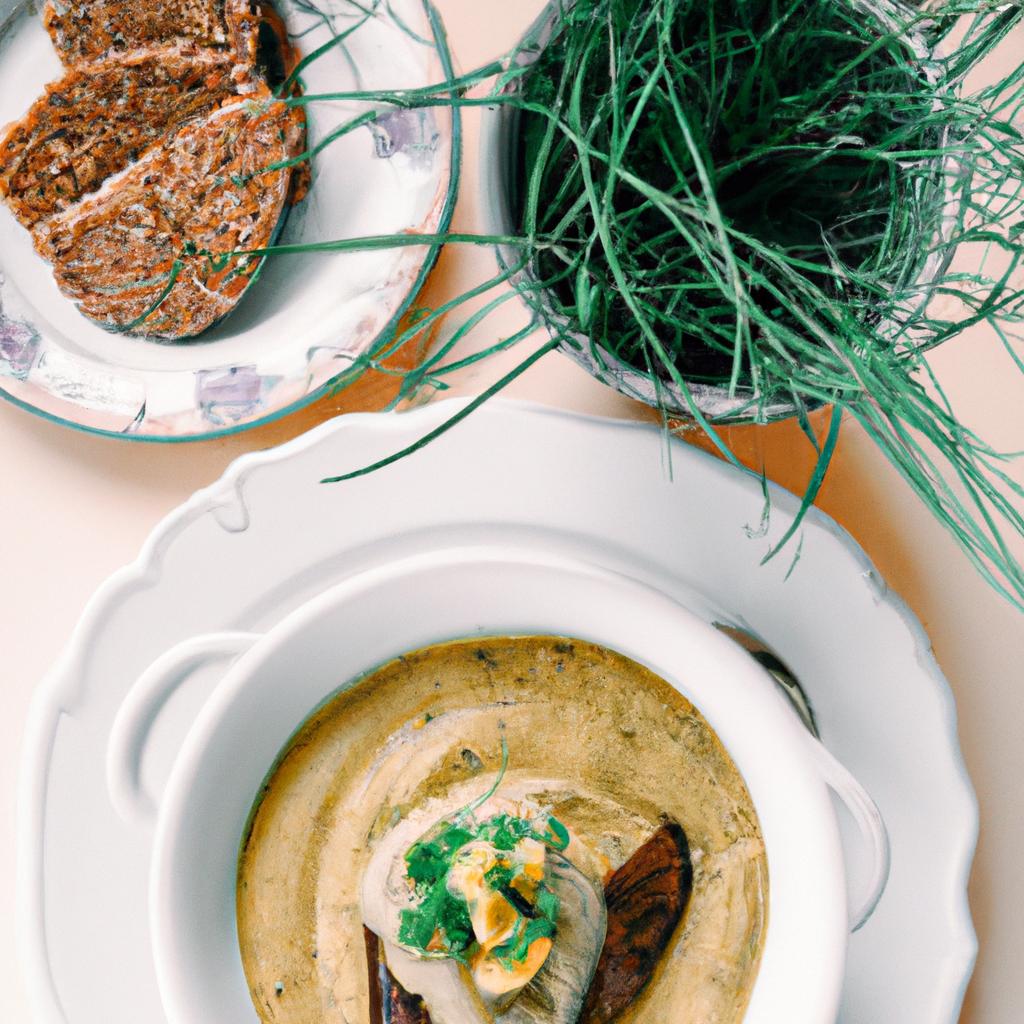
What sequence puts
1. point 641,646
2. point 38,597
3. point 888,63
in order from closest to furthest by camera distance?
point 888,63 → point 641,646 → point 38,597

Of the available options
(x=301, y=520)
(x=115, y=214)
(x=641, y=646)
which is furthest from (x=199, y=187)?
(x=641, y=646)

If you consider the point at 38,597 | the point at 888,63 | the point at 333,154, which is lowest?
the point at 888,63

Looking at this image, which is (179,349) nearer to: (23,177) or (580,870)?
(23,177)

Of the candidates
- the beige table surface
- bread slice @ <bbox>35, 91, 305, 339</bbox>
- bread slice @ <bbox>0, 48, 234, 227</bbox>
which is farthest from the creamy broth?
bread slice @ <bbox>0, 48, 234, 227</bbox>

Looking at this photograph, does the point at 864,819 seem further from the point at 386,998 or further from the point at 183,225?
the point at 183,225

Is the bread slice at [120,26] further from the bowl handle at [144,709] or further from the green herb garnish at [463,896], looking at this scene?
the green herb garnish at [463,896]

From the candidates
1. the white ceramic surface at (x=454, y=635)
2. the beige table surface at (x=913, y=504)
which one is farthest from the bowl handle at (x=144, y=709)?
the beige table surface at (x=913, y=504)
